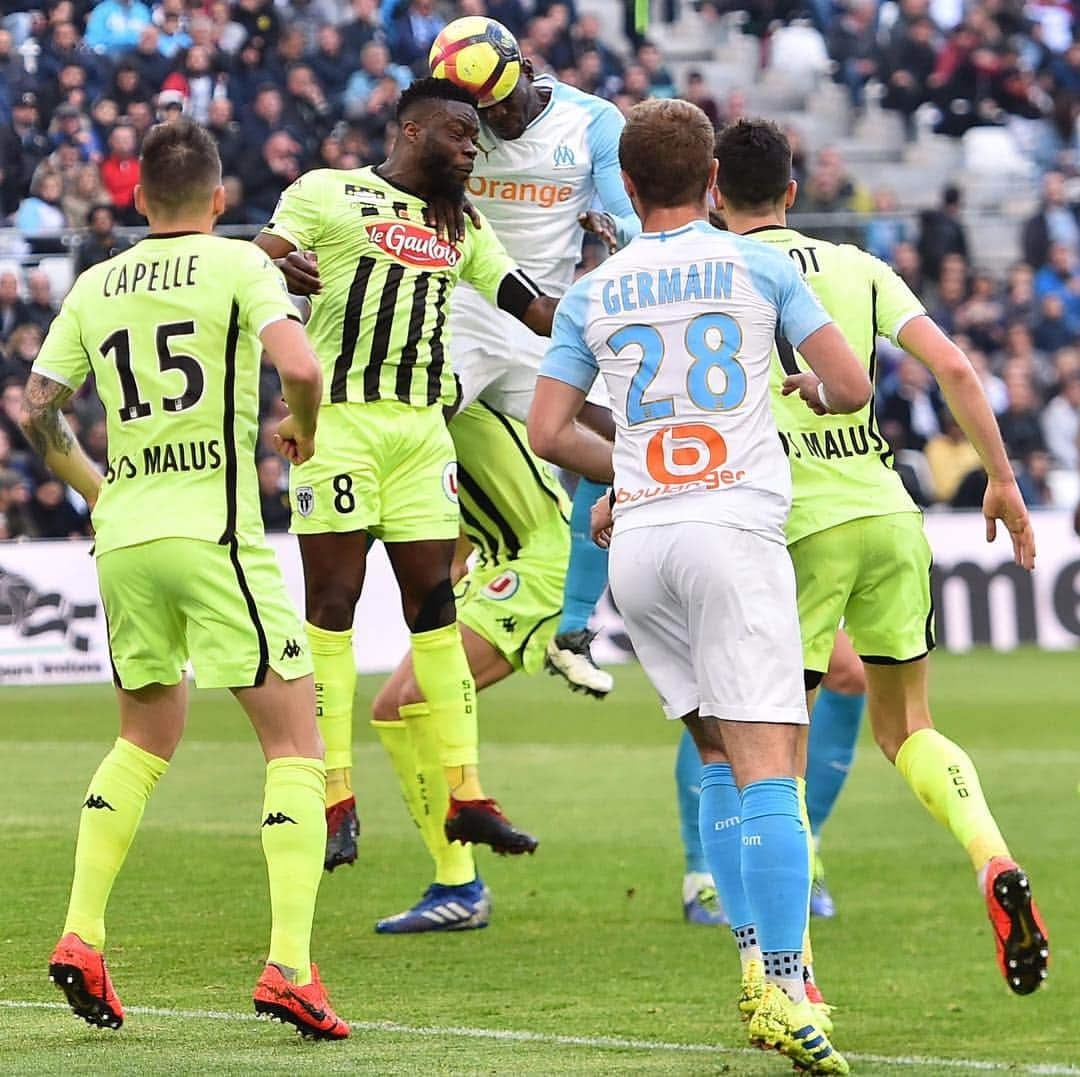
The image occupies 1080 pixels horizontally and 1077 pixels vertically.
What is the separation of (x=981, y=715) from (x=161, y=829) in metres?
6.87

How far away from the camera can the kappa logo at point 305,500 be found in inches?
289

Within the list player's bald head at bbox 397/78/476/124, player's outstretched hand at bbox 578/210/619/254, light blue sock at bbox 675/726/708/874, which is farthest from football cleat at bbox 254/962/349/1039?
player's outstretched hand at bbox 578/210/619/254

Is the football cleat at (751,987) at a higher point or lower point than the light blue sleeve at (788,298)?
lower

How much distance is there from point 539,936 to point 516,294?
2303 mm

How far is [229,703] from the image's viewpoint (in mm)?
16000

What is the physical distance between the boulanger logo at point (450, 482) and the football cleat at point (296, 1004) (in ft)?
7.41

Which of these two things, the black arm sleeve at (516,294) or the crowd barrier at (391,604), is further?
the crowd barrier at (391,604)

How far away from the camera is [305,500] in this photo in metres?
7.36

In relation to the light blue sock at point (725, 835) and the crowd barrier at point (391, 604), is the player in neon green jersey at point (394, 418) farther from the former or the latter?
the crowd barrier at point (391, 604)

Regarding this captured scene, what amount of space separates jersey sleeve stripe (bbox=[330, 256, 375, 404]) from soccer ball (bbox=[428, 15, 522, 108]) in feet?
3.01

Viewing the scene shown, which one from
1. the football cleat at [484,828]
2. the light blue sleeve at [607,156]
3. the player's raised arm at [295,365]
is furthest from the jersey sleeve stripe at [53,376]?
the light blue sleeve at [607,156]

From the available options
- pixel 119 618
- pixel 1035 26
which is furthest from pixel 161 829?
pixel 1035 26

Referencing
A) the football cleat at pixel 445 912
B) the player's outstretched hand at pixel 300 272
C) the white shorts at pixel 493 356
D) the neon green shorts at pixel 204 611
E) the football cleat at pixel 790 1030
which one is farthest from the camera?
the white shorts at pixel 493 356

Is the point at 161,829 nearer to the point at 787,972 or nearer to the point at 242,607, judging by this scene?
the point at 242,607
